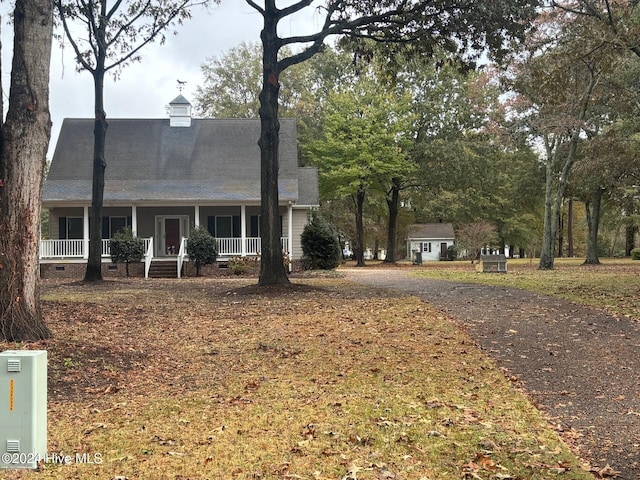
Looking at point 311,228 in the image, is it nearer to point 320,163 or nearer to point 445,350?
point 320,163

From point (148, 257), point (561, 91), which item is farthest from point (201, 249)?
point (561, 91)

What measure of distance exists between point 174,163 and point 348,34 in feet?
45.1

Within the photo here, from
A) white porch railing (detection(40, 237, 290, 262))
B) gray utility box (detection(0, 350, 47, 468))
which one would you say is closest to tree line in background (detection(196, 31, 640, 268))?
white porch railing (detection(40, 237, 290, 262))

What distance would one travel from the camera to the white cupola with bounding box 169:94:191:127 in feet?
96.7

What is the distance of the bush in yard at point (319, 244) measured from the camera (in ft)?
77.8

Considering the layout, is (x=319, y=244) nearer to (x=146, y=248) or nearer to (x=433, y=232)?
(x=146, y=248)

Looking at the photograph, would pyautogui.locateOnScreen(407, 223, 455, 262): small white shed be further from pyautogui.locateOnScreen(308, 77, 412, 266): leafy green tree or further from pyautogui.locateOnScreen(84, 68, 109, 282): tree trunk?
pyautogui.locateOnScreen(84, 68, 109, 282): tree trunk

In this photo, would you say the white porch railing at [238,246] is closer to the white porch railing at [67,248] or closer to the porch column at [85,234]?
the white porch railing at [67,248]

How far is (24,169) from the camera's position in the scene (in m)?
7.16

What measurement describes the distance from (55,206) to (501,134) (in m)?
20.5

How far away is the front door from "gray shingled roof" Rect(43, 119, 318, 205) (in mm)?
1730

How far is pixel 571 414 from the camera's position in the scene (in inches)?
206

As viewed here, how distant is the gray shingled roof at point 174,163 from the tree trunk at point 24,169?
1708cm

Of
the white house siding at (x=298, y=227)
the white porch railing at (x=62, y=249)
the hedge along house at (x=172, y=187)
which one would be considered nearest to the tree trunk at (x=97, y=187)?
the hedge along house at (x=172, y=187)
